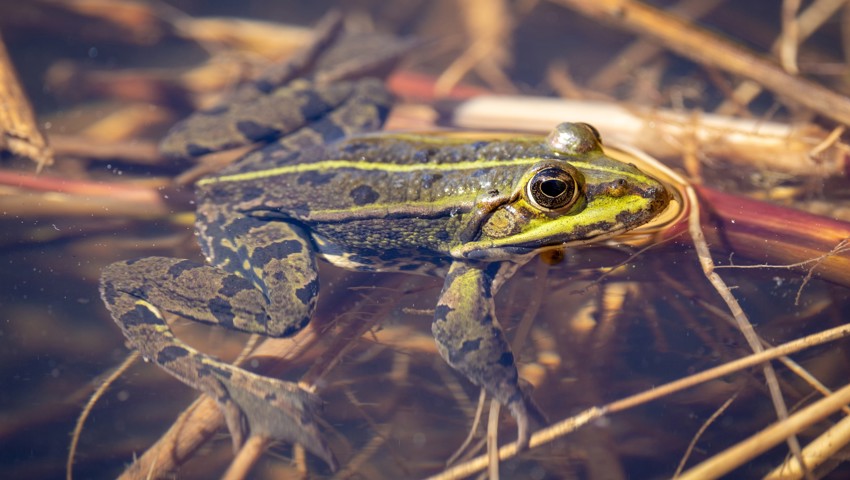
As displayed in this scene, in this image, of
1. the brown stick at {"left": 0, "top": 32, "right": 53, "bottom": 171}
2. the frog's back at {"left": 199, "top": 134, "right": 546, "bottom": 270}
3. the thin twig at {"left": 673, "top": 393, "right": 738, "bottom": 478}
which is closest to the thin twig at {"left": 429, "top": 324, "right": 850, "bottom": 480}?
the thin twig at {"left": 673, "top": 393, "right": 738, "bottom": 478}

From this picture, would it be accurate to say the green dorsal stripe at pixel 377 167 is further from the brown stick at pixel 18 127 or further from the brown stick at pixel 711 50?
the brown stick at pixel 711 50

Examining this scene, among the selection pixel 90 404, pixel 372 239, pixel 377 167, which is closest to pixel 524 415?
pixel 372 239

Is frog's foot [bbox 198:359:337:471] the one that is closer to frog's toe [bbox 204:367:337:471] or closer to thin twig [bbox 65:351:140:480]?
frog's toe [bbox 204:367:337:471]

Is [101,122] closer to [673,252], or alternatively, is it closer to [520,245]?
[520,245]

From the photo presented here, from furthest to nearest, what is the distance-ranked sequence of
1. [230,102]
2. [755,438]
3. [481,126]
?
[481,126] → [230,102] → [755,438]

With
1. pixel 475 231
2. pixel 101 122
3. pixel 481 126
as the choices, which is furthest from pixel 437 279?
pixel 101 122

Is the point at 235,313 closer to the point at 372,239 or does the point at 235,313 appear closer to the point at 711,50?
the point at 372,239
